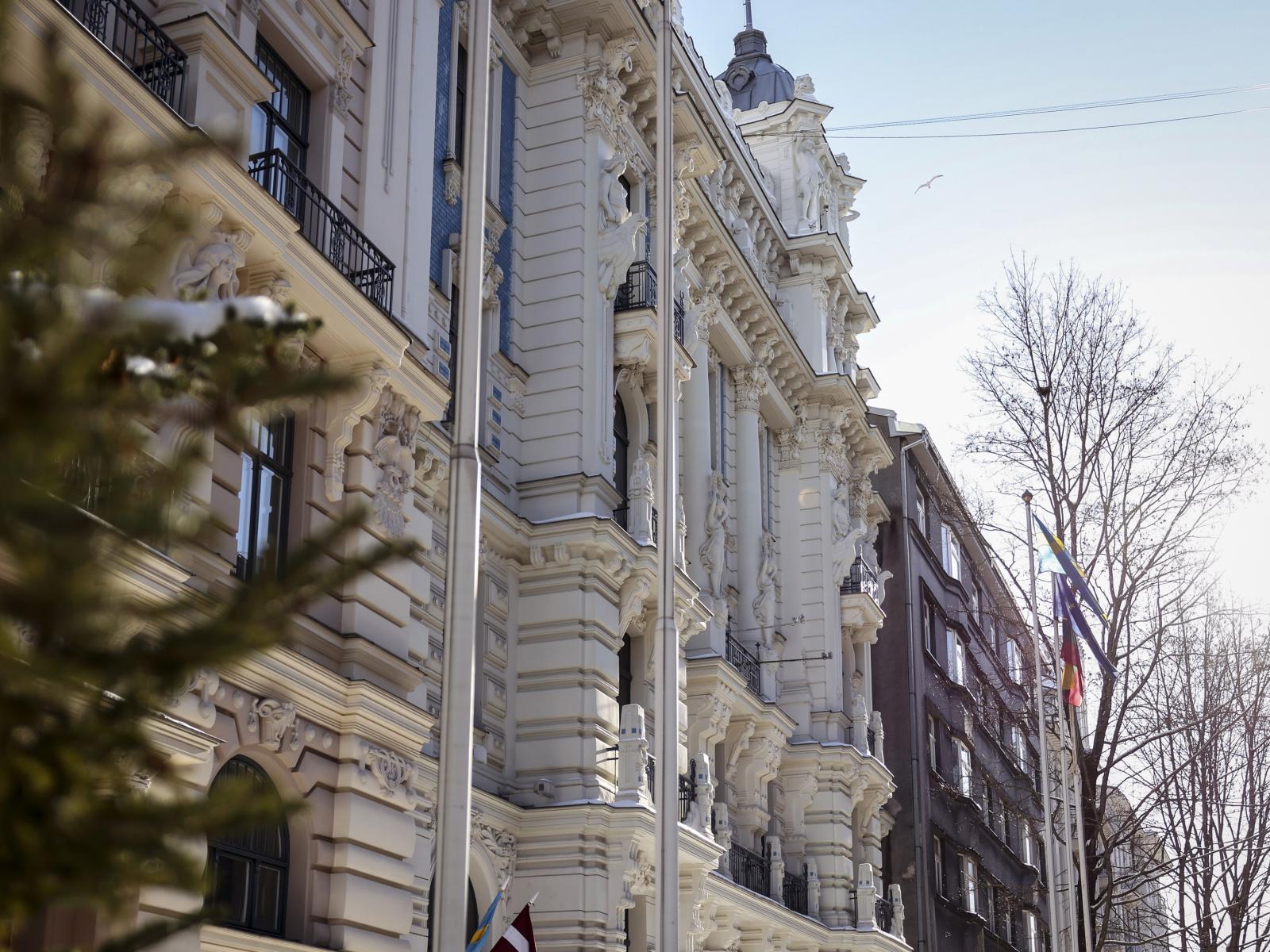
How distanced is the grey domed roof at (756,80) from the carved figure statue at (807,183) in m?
2.28

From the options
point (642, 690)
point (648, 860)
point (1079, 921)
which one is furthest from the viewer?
point (1079, 921)

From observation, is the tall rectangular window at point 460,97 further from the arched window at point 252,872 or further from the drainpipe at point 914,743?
the drainpipe at point 914,743

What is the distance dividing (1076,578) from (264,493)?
16.0 metres

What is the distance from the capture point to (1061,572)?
28.7 meters

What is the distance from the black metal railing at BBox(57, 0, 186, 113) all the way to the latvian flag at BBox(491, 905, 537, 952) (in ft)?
31.1

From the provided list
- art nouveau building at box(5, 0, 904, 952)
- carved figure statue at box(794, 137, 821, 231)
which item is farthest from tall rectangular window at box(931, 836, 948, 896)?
carved figure statue at box(794, 137, 821, 231)

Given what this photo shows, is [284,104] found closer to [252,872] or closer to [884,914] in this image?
[252,872]

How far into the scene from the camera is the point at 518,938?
18.4m

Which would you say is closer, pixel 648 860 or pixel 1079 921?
pixel 648 860

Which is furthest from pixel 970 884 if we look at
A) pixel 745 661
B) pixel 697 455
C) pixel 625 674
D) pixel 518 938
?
pixel 518 938

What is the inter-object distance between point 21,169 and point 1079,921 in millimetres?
31887

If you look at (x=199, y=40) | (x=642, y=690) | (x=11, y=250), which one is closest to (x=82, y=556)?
(x=11, y=250)

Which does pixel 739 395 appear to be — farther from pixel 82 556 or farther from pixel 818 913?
pixel 82 556

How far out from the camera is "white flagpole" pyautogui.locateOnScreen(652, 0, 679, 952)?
19609mm
